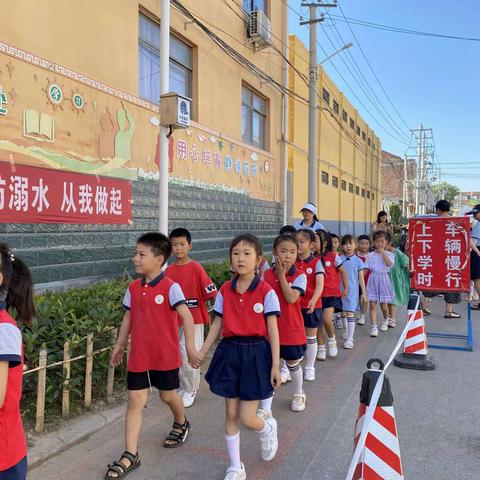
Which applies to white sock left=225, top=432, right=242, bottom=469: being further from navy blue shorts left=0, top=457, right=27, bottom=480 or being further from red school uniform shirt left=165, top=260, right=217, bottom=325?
red school uniform shirt left=165, top=260, right=217, bottom=325

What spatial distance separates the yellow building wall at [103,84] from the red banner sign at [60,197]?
14cm

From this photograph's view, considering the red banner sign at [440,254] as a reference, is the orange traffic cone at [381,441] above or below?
below

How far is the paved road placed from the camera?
314 centimetres

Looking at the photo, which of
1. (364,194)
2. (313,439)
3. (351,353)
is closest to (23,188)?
(313,439)

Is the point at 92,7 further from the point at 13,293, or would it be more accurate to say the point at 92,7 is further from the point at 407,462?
the point at 407,462

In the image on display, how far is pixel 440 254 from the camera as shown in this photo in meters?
6.17

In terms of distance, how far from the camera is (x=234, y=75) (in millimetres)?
10477

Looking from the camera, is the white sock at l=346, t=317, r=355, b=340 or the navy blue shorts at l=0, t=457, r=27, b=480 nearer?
the navy blue shorts at l=0, t=457, r=27, b=480

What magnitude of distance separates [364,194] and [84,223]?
24.5 m

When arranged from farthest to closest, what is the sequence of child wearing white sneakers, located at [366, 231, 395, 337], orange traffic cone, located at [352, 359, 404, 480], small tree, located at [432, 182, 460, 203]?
small tree, located at [432, 182, 460, 203], child wearing white sneakers, located at [366, 231, 395, 337], orange traffic cone, located at [352, 359, 404, 480]

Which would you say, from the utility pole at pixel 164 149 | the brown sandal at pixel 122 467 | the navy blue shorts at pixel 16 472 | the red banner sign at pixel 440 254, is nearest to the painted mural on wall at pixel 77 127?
the utility pole at pixel 164 149

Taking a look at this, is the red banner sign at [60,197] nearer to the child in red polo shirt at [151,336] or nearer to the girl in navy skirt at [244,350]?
the child in red polo shirt at [151,336]

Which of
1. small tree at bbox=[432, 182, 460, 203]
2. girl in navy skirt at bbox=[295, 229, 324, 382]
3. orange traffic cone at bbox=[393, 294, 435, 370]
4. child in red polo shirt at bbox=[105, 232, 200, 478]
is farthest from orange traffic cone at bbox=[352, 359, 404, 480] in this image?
small tree at bbox=[432, 182, 460, 203]

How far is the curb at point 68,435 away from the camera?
10.7 ft
